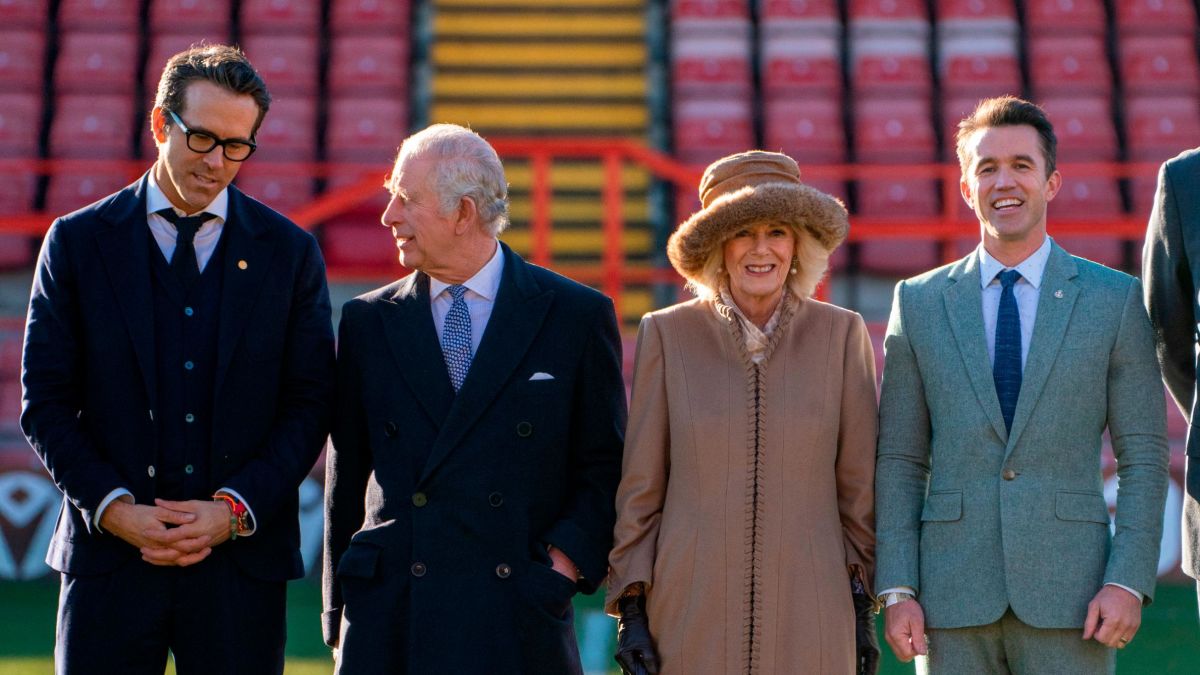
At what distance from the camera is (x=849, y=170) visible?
25.6 ft

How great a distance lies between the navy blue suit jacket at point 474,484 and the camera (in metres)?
3.09

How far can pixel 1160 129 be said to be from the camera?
9555mm

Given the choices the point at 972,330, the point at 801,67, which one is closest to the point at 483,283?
the point at 972,330

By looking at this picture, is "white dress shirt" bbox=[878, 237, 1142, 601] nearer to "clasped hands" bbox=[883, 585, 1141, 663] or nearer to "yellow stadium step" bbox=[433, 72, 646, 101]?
"clasped hands" bbox=[883, 585, 1141, 663]

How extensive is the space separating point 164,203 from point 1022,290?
1695mm

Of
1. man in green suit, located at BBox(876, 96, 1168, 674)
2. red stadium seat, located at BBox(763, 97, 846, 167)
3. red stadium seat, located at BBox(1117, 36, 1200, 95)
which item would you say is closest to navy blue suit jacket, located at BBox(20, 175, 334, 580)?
man in green suit, located at BBox(876, 96, 1168, 674)

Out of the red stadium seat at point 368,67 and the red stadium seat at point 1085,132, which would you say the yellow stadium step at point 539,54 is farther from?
the red stadium seat at point 1085,132

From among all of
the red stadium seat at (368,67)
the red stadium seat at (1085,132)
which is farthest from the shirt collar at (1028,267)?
the red stadium seat at (368,67)

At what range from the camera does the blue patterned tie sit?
320 cm

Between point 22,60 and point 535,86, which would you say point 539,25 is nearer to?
point 535,86

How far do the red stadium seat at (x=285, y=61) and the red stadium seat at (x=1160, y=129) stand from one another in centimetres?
496

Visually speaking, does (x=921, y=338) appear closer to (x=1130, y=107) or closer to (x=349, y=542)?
(x=349, y=542)

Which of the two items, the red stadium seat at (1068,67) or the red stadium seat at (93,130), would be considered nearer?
the red stadium seat at (93,130)

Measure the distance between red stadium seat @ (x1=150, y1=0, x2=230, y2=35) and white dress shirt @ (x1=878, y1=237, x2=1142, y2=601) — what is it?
25.8 ft
